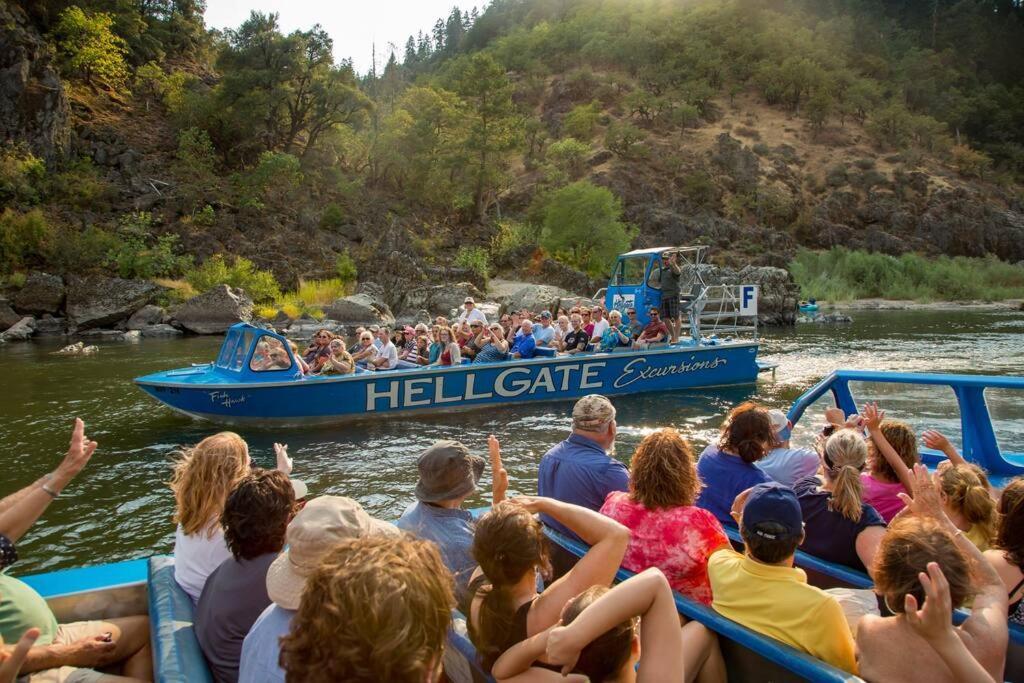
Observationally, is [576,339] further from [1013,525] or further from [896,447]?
[1013,525]

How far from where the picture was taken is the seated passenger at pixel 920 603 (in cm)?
240

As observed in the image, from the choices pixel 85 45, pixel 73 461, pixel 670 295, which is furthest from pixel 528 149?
pixel 73 461

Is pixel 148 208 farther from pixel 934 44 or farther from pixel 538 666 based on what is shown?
pixel 934 44

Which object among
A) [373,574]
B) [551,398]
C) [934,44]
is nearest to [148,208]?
[551,398]

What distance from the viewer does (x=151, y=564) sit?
388cm

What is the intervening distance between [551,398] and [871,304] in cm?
3779

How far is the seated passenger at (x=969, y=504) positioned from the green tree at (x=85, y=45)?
56436 millimetres

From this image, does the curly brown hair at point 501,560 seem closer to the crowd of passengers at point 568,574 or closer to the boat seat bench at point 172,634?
the crowd of passengers at point 568,574

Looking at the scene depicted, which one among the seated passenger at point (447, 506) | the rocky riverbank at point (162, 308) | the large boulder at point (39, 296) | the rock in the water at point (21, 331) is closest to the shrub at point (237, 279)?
the rocky riverbank at point (162, 308)

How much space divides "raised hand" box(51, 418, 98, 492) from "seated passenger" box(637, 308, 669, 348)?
12.7 m

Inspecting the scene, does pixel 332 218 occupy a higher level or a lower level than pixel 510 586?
higher

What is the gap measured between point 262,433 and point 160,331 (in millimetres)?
19643

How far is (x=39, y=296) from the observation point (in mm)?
30000

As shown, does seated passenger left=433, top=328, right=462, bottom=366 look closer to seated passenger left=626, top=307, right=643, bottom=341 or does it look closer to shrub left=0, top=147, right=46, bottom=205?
seated passenger left=626, top=307, right=643, bottom=341
